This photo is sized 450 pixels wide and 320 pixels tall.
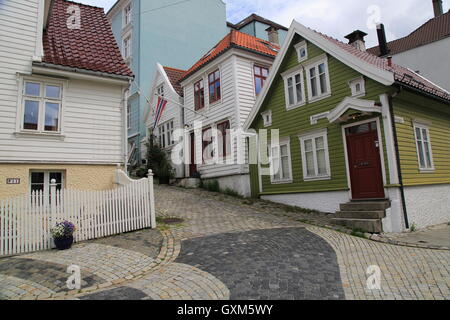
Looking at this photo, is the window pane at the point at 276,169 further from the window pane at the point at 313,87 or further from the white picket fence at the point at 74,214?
the white picket fence at the point at 74,214

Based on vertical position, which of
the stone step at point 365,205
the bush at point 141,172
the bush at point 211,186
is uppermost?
the bush at point 141,172

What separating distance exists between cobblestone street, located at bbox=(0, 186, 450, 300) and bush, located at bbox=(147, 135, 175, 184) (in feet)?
36.5

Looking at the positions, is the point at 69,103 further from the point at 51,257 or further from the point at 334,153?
the point at 334,153

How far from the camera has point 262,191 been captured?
1452 centimetres

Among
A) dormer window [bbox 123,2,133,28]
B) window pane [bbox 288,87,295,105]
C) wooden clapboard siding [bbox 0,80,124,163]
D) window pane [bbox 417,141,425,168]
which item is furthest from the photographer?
dormer window [bbox 123,2,133,28]

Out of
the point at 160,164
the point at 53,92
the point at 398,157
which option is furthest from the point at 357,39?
the point at 53,92

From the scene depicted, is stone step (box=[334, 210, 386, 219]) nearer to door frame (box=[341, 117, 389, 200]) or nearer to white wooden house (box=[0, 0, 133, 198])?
door frame (box=[341, 117, 389, 200])

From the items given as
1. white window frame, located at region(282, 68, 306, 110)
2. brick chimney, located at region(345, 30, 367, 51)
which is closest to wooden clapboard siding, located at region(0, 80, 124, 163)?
white window frame, located at region(282, 68, 306, 110)

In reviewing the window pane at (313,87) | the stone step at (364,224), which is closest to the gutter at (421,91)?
the window pane at (313,87)

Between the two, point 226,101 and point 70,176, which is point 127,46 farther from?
point 70,176

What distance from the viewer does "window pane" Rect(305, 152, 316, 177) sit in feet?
40.2

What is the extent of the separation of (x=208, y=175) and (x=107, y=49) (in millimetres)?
8735

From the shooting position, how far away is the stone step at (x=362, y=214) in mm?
8992

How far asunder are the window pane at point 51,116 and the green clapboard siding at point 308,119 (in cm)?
871
